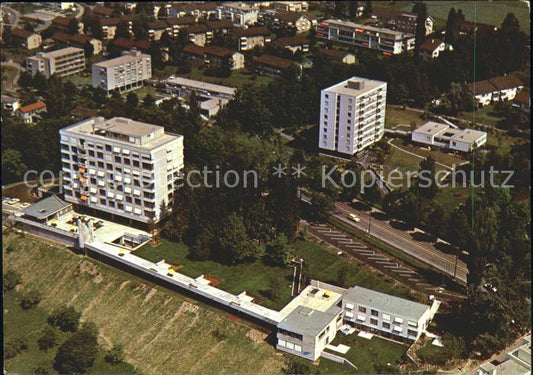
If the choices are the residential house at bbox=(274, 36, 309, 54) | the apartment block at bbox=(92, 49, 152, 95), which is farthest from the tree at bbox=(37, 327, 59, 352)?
the residential house at bbox=(274, 36, 309, 54)

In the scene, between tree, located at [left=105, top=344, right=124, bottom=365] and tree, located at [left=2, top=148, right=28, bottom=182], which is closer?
tree, located at [left=105, top=344, right=124, bottom=365]

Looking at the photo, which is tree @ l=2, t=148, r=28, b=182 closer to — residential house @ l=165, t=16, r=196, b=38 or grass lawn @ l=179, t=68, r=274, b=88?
grass lawn @ l=179, t=68, r=274, b=88

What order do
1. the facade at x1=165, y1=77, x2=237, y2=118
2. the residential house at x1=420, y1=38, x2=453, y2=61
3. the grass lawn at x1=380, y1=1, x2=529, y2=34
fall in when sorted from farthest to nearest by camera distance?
the grass lawn at x1=380, y1=1, x2=529, y2=34 < the residential house at x1=420, y1=38, x2=453, y2=61 < the facade at x1=165, y1=77, x2=237, y2=118

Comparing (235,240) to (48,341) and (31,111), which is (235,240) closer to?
(48,341)

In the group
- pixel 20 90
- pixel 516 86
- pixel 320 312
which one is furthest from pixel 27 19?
pixel 320 312

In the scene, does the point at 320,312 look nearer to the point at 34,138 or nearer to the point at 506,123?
the point at 34,138

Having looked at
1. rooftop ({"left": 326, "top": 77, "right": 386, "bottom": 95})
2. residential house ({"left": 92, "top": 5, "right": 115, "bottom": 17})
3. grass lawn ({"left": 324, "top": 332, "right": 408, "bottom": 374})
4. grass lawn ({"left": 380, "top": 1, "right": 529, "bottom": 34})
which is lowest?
grass lawn ({"left": 324, "top": 332, "right": 408, "bottom": 374})
